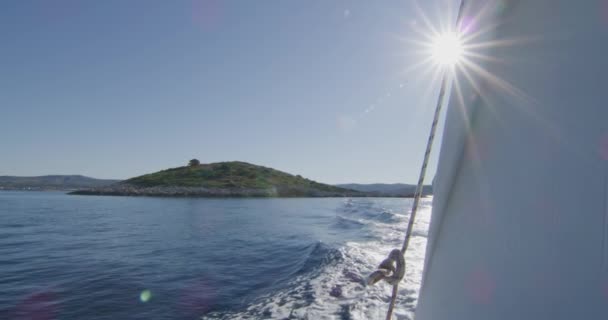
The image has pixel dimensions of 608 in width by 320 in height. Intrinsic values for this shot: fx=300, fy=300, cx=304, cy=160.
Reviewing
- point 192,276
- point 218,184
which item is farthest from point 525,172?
point 218,184

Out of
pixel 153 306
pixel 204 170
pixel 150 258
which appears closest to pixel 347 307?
pixel 153 306

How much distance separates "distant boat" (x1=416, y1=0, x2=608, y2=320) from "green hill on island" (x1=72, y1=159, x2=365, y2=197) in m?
65.0

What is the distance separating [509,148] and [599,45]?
0.44 m

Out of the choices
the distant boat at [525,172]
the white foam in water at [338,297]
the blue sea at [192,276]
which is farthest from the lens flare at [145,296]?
the distant boat at [525,172]

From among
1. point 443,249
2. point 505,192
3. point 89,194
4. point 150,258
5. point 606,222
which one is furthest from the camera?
point 89,194

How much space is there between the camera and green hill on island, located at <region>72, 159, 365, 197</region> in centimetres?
6222

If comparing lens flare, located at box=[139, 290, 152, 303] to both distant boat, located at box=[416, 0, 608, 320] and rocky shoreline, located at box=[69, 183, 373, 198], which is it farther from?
rocky shoreline, located at box=[69, 183, 373, 198]

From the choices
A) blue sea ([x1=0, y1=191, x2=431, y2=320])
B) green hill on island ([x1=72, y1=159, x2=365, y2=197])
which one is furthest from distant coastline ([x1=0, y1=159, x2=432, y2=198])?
blue sea ([x1=0, y1=191, x2=431, y2=320])

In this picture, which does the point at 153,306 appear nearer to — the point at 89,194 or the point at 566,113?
the point at 566,113

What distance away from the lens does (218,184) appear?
241 ft

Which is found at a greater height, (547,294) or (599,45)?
(599,45)

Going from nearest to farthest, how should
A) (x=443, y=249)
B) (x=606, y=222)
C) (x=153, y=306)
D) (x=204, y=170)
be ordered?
(x=606, y=222)
(x=443, y=249)
(x=153, y=306)
(x=204, y=170)

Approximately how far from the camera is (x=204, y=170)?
92062 millimetres

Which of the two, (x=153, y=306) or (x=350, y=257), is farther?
(x=350, y=257)
